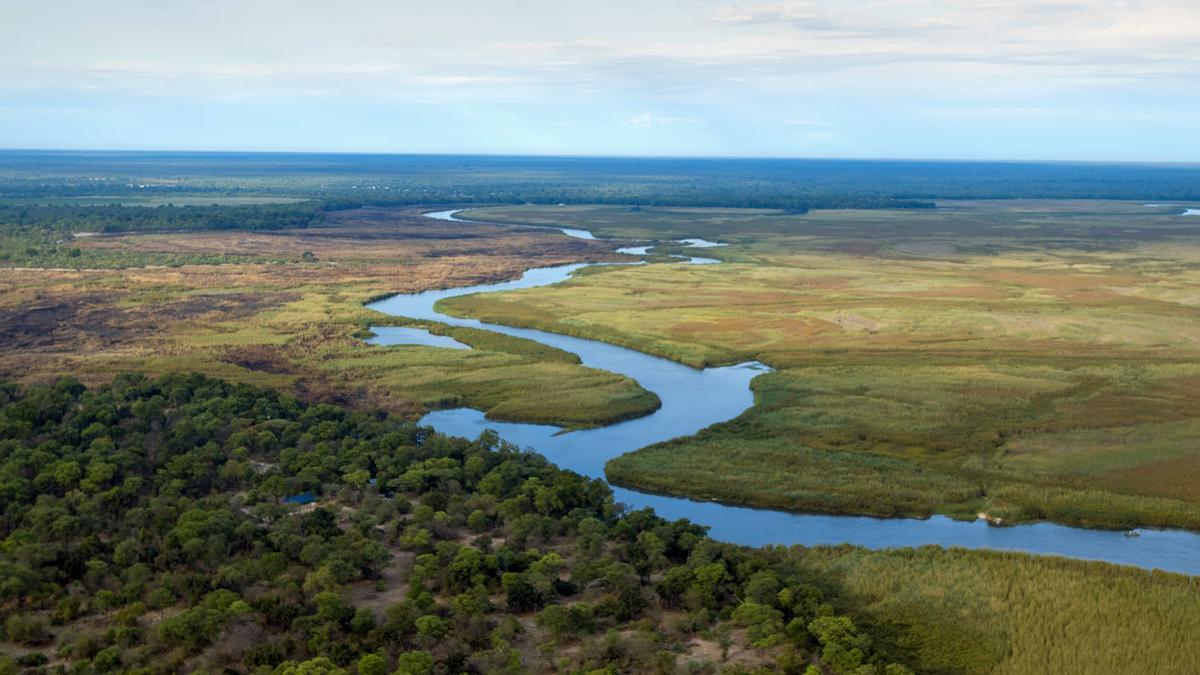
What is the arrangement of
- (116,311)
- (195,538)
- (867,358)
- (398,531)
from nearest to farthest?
1. (195,538)
2. (398,531)
3. (867,358)
4. (116,311)

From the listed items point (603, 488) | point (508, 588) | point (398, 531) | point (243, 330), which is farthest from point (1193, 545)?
point (243, 330)

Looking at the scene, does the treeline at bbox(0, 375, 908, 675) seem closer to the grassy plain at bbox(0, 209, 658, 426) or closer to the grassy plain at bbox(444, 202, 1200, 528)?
A: the grassy plain at bbox(444, 202, 1200, 528)

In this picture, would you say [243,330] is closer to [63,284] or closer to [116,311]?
[116,311]

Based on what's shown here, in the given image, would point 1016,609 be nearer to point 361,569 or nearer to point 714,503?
point 714,503

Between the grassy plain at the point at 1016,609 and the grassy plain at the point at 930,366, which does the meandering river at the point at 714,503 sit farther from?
the grassy plain at the point at 1016,609

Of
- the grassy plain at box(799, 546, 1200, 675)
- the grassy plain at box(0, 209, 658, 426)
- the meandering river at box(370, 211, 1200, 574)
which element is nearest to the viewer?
the grassy plain at box(799, 546, 1200, 675)

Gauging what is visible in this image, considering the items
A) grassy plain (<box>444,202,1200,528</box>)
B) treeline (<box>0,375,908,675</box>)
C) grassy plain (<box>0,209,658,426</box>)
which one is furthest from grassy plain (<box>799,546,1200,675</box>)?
grassy plain (<box>0,209,658,426</box>)
